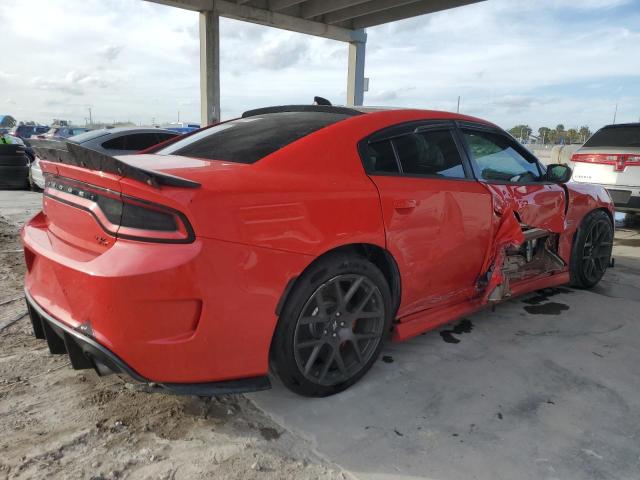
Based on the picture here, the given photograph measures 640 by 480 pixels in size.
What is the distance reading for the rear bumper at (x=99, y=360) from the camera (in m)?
1.88

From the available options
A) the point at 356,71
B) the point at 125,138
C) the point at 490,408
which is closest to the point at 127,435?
the point at 490,408

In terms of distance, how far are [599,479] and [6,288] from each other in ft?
13.9

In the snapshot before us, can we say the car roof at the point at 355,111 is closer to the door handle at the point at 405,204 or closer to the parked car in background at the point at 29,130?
the door handle at the point at 405,204

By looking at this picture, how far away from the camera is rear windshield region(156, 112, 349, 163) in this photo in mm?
2406

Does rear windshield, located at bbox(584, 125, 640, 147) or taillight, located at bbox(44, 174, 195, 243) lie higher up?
rear windshield, located at bbox(584, 125, 640, 147)

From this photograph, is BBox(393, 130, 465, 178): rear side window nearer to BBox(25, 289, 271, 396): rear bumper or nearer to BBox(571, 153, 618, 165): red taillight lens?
BBox(25, 289, 271, 396): rear bumper

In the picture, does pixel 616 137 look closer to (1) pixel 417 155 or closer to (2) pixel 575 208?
(2) pixel 575 208

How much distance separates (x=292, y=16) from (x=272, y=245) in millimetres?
17564

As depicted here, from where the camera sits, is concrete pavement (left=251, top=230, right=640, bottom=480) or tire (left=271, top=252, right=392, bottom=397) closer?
concrete pavement (left=251, top=230, right=640, bottom=480)

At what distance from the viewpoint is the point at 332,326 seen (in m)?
2.39

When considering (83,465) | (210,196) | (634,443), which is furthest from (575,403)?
(83,465)

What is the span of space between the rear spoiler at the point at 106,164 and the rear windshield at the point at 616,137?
680 centimetres

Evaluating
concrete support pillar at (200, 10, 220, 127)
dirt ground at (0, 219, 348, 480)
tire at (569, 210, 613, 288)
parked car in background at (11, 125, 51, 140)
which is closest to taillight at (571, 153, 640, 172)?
tire at (569, 210, 613, 288)

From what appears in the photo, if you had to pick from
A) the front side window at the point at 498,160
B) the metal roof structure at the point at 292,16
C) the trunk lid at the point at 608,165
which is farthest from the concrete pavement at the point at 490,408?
the metal roof structure at the point at 292,16
